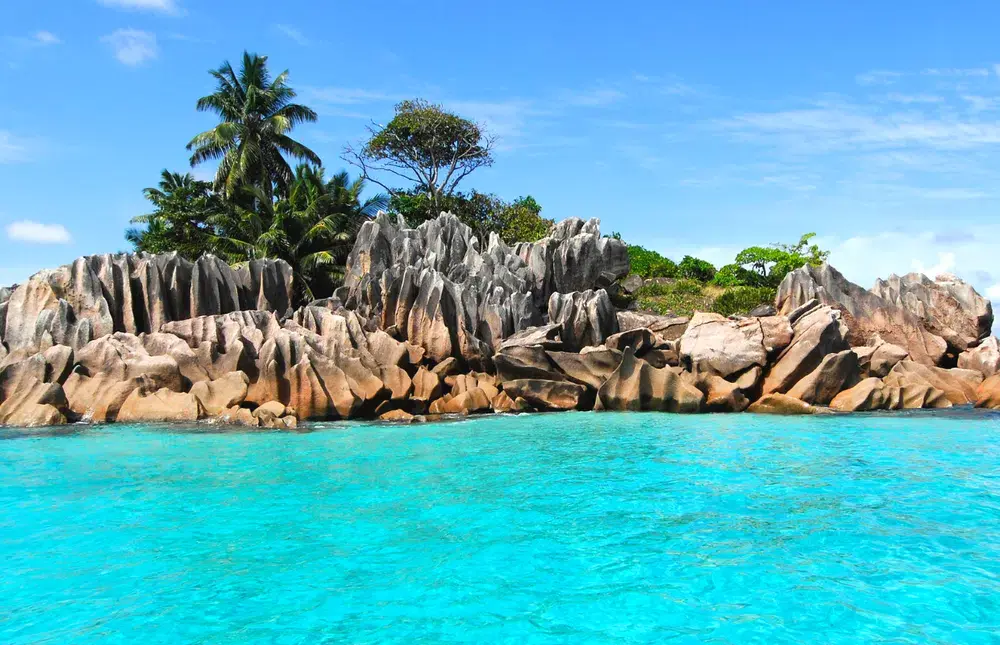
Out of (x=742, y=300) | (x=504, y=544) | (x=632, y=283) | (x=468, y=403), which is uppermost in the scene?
(x=632, y=283)

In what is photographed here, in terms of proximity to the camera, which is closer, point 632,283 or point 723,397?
point 723,397

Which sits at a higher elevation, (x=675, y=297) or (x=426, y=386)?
(x=675, y=297)

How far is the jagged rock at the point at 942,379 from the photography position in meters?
24.1

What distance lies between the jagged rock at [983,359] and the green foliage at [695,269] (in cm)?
1831

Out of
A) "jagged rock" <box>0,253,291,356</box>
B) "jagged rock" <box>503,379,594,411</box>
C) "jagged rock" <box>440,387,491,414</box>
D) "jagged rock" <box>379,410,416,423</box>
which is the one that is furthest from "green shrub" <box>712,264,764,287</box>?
"jagged rock" <box>0,253,291,356</box>

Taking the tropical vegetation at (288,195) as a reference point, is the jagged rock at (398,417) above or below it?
below

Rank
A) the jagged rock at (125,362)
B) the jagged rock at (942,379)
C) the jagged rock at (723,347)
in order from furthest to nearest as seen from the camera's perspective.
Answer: the jagged rock at (942,379)
the jagged rock at (723,347)
the jagged rock at (125,362)

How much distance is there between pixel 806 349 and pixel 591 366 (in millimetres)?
6719

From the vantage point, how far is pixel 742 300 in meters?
37.5

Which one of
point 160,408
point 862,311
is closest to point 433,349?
point 160,408

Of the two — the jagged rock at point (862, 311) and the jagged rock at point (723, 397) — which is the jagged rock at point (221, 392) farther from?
the jagged rock at point (862, 311)

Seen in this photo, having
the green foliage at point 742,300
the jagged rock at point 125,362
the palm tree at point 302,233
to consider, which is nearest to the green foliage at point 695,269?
the green foliage at point 742,300

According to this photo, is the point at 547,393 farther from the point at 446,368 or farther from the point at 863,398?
the point at 863,398

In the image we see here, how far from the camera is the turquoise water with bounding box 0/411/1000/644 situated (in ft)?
21.7
